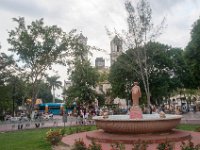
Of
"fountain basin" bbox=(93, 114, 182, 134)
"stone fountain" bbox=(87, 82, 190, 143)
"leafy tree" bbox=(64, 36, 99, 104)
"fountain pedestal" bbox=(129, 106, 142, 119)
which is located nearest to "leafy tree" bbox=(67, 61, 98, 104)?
"leafy tree" bbox=(64, 36, 99, 104)

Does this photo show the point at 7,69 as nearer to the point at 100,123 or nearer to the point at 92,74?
the point at 92,74

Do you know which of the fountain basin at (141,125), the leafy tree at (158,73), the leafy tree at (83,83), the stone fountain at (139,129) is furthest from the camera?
the leafy tree at (83,83)

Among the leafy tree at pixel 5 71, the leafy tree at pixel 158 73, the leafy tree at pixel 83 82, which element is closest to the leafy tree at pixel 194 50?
the leafy tree at pixel 158 73

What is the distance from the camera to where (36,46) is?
118 feet

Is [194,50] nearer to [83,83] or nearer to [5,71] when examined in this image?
[83,83]

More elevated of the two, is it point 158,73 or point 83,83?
point 158,73

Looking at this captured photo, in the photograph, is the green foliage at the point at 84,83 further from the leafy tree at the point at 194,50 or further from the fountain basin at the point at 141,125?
the fountain basin at the point at 141,125

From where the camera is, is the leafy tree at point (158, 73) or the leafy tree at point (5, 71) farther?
the leafy tree at point (158, 73)

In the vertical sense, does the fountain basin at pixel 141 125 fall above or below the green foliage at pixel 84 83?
below

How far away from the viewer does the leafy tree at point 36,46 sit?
35875mm

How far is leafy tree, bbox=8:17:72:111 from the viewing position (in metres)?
35.9

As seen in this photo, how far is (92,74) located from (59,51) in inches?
486

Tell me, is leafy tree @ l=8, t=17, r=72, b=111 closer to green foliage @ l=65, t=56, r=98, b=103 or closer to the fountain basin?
green foliage @ l=65, t=56, r=98, b=103

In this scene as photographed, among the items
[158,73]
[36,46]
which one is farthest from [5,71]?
[158,73]
